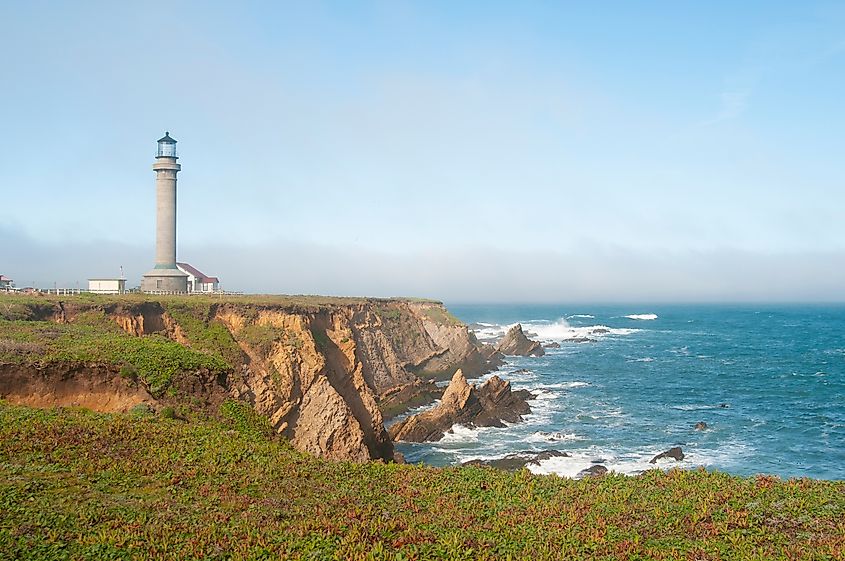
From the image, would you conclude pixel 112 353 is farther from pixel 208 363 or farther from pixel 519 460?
pixel 519 460

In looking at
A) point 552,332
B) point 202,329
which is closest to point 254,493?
point 202,329

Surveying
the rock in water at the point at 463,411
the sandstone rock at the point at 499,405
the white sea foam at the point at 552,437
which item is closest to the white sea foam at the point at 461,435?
the rock in water at the point at 463,411

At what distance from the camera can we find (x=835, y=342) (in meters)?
107

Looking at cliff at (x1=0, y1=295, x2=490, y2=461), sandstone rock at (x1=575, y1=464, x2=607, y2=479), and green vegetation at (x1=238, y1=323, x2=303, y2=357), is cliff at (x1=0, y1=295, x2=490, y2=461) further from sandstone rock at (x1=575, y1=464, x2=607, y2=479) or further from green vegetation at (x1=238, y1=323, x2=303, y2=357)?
sandstone rock at (x1=575, y1=464, x2=607, y2=479)

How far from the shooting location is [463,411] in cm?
4534

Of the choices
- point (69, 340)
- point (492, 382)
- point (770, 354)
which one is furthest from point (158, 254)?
point (770, 354)

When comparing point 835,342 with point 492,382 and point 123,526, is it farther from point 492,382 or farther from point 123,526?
point 123,526

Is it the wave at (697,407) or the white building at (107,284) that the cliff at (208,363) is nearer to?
the white building at (107,284)

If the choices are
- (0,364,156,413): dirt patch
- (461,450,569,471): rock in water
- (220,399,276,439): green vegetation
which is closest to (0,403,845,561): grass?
(0,364,156,413): dirt patch

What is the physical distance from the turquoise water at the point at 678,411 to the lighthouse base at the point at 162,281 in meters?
29.9

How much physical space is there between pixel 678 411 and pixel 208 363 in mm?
37879

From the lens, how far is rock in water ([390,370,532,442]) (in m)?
41.8

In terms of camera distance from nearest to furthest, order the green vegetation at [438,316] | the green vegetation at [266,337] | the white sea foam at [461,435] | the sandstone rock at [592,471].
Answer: the sandstone rock at [592,471], the green vegetation at [266,337], the white sea foam at [461,435], the green vegetation at [438,316]

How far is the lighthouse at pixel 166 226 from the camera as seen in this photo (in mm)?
59750
